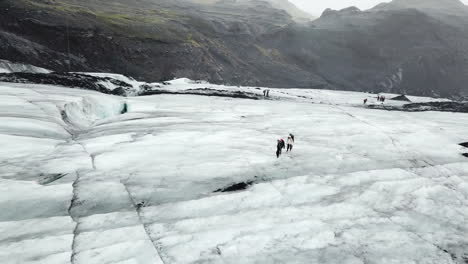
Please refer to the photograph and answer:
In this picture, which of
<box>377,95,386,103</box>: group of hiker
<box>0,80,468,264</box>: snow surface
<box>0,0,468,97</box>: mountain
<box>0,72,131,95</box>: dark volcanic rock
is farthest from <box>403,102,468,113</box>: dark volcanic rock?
<box>0,0,468,97</box>: mountain

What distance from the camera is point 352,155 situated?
19406 mm

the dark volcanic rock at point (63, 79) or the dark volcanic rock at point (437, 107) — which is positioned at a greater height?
the dark volcanic rock at point (63, 79)

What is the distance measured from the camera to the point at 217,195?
531 inches

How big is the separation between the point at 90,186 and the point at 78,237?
347 centimetres

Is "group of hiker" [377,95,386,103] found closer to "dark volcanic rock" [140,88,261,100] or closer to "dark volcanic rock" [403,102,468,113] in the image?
"dark volcanic rock" [403,102,468,113]

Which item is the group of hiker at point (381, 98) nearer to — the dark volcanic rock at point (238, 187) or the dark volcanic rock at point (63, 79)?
the dark volcanic rock at point (63, 79)

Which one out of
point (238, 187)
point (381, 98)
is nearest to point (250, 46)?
point (381, 98)

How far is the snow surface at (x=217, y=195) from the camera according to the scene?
10102 millimetres

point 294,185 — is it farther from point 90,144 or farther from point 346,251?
point 90,144

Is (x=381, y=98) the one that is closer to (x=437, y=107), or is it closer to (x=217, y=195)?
(x=437, y=107)

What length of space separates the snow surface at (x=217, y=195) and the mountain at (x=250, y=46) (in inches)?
1883

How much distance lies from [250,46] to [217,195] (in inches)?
4051

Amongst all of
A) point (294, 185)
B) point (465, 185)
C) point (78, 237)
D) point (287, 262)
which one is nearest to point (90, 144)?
point (78, 237)

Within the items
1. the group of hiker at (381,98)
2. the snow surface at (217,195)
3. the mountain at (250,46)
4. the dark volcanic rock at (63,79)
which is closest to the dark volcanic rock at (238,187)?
the snow surface at (217,195)
